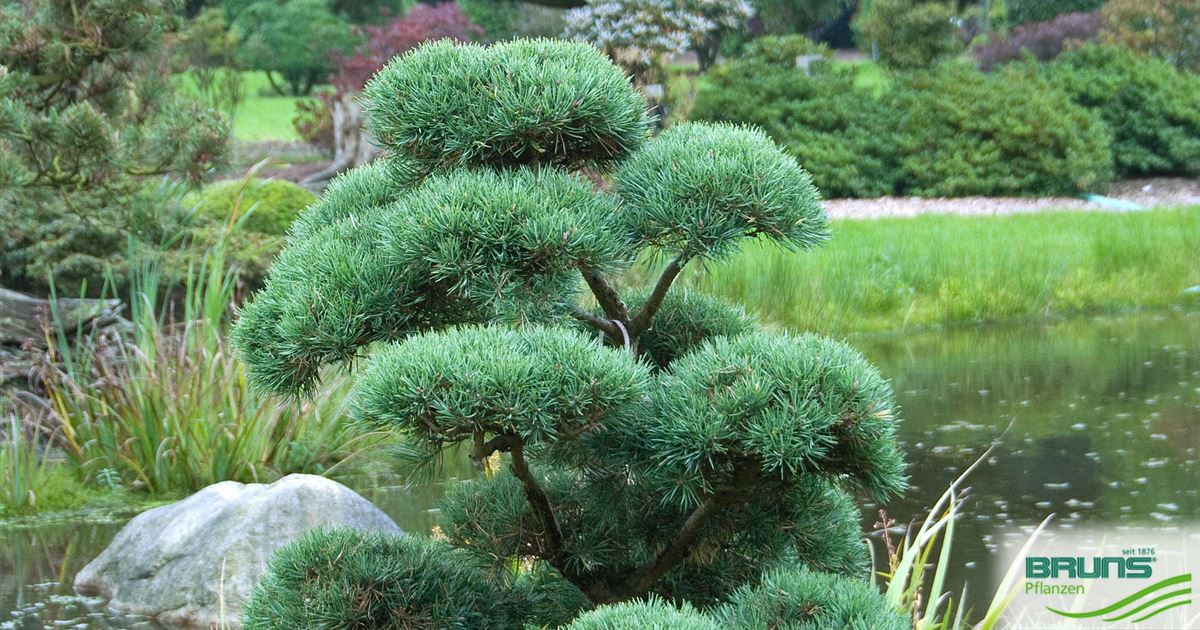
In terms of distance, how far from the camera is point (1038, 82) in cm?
1575

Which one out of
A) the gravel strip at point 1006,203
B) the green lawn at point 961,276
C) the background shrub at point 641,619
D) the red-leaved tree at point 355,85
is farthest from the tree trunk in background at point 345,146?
the background shrub at point 641,619

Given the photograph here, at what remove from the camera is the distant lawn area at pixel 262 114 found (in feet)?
73.3

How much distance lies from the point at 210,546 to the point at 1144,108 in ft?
44.7

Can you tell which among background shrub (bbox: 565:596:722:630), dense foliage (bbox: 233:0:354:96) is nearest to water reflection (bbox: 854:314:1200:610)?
background shrub (bbox: 565:596:722:630)

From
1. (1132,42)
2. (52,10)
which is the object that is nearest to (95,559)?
(52,10)

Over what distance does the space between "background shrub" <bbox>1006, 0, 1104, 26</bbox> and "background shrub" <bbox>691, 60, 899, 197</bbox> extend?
11262 mm

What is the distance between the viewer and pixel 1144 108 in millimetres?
15398

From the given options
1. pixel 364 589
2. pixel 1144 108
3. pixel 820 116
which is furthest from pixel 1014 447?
pixel 1144 108

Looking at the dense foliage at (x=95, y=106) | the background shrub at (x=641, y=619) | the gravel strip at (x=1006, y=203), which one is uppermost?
the dense foliage at (x=95, y=106)

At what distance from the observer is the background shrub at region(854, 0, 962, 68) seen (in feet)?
56.5

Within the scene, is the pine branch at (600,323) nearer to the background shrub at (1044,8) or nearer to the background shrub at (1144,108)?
the background shrub at (1144,108)

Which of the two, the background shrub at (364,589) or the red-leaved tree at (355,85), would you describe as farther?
the red-leaved tree at (355,85)

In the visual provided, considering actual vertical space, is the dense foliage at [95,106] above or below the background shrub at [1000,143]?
above

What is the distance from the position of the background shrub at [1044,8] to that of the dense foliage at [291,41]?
1354 cm
